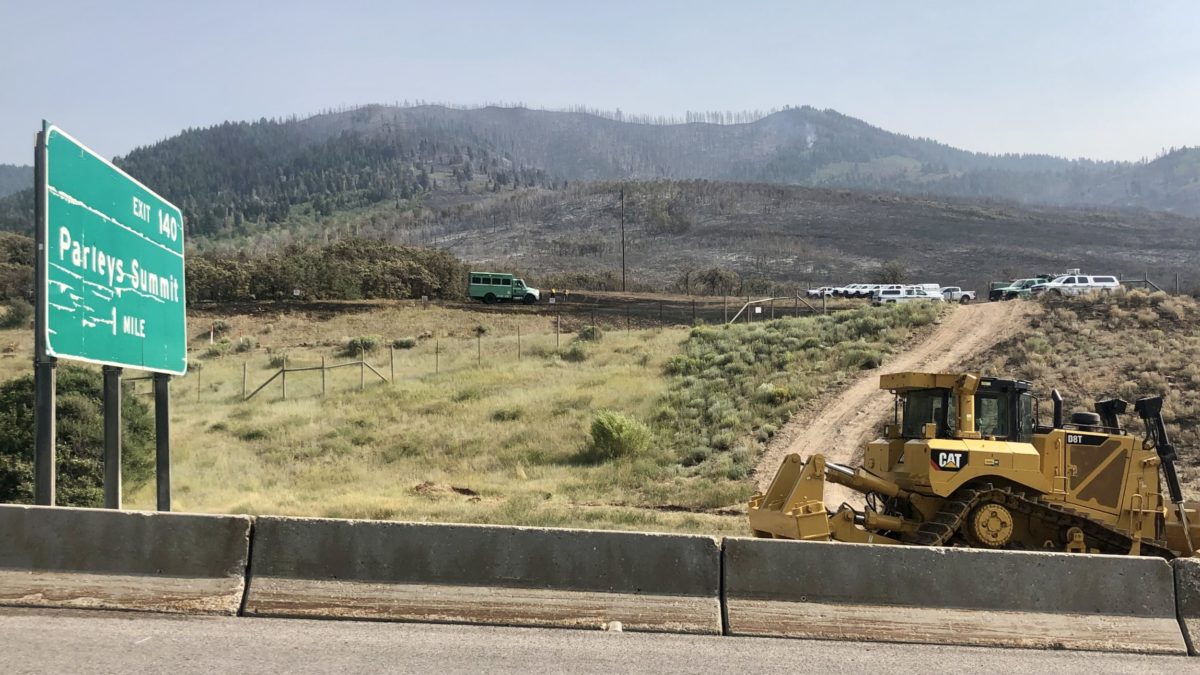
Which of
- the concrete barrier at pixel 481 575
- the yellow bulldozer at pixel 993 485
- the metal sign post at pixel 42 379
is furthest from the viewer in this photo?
the yellow bulldozer at pixel 993 485

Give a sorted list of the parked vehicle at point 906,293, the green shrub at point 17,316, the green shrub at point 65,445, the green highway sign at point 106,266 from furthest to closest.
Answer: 1. the parked vehicle at point 906,293
2. the green shrub at point 17,316
3. the green shrub at point 65,445
4. the green highway sign at point 106,266

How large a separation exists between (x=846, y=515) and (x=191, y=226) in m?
155

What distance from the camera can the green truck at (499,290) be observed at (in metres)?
61.9

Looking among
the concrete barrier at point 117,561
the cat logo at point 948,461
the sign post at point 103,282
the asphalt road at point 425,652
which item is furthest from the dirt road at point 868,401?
the concrete barrier at point 117,561

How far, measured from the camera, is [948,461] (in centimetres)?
1120

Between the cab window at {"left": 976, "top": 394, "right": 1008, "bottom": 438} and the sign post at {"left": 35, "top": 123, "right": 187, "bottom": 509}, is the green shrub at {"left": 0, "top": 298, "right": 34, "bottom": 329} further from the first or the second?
the cab window at {"left": 976, "top": 394, "right": 1008, "bottom": 438}

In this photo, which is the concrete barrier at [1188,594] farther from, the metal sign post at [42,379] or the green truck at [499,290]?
the green truck at [499,290]

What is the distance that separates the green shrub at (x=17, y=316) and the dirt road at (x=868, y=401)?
46.6 meters

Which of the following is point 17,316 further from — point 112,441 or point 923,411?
point 923,411

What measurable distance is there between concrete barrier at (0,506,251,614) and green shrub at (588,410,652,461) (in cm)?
1887

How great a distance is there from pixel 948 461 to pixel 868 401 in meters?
16.9

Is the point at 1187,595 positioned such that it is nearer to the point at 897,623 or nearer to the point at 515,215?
the point at 897,623

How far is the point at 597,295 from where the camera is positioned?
2645 inches

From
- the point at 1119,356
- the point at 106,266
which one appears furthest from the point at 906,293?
the point at 106,266
